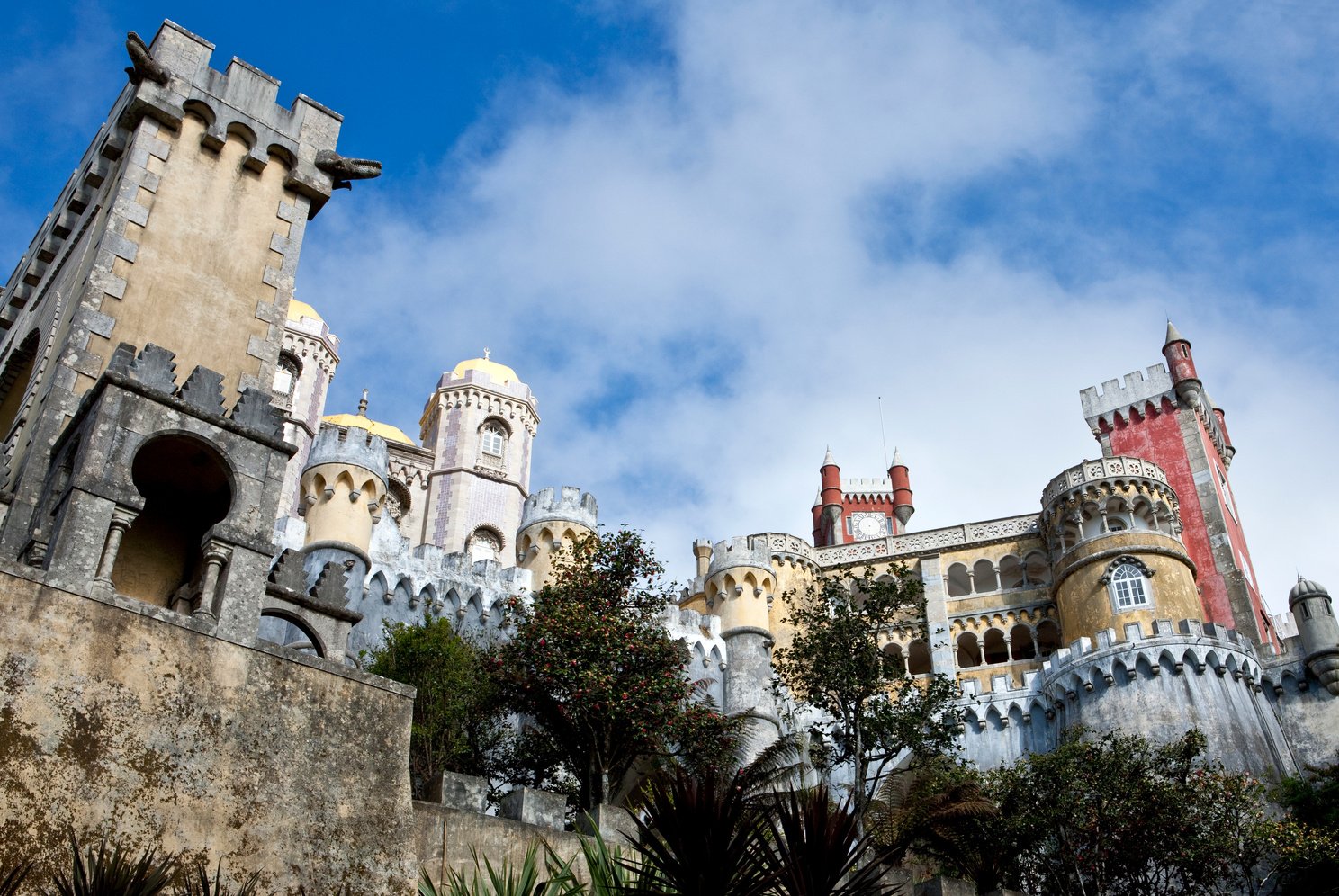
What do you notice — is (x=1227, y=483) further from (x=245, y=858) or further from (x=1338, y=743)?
(x=245, y=858)

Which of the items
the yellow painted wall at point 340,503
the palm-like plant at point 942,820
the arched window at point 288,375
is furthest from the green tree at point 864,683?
the arched window at point 288,375

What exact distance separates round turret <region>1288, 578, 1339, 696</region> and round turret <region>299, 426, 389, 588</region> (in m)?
27.3

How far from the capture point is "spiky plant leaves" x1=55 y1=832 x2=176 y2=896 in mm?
8922

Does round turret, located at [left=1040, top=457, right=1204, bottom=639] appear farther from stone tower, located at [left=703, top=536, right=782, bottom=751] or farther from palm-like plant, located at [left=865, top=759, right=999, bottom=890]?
palm-like plant, located at [left=865, top=759, right=999, bottom=890]

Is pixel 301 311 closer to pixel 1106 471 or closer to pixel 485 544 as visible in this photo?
pixel 485 544

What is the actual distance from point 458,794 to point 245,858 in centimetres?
378

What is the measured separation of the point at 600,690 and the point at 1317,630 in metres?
25.2

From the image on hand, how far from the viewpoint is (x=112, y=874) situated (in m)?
9.05

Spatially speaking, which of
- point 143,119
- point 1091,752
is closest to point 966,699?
point 1091,752

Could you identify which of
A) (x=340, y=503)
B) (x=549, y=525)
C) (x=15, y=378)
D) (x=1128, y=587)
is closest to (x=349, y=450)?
(x=340, y=503)

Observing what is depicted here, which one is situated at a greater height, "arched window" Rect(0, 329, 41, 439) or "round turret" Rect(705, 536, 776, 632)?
"round turret" Rect(705, 536, 776, 632)

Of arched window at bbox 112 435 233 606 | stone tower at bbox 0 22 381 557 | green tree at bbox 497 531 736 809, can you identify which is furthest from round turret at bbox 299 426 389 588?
arched window at bbox 112 435 233 606

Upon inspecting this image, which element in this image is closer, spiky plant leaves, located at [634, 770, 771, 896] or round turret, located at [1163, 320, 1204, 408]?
spiky plant leaves, located at [634, 770, 771, 896]

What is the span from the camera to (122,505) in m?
12.3
